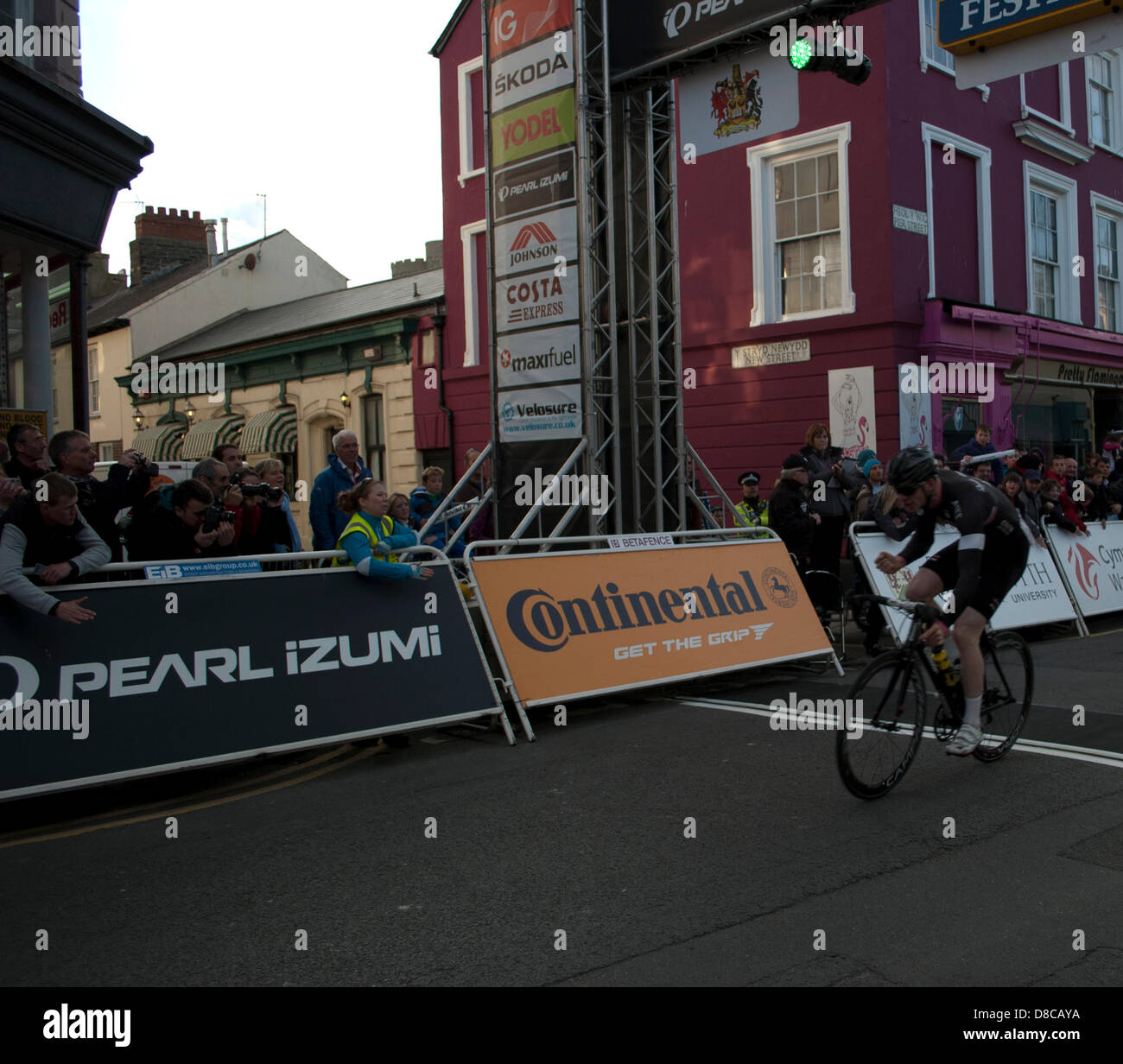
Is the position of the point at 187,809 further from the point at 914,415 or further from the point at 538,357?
the point at 914,415

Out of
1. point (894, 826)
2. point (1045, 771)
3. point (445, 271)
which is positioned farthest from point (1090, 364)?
point (894, 826)

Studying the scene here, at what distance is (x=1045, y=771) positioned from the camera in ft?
20.9

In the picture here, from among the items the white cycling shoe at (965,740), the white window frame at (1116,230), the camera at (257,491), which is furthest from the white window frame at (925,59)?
the white cycling shoe at (965,740)

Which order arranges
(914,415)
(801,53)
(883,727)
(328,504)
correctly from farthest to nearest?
1. (914,415)
2. (328,504)
3. (801,53)
4. (883,727)

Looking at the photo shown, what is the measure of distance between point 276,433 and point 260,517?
782 inches

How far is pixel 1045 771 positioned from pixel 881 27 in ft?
47.4

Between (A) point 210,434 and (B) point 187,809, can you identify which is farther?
(A) point 210,434

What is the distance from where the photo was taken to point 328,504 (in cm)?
1016

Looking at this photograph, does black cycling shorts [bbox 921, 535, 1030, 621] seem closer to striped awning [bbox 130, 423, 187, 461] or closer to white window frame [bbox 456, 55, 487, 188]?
white window frame [bbox 456, 55, 487, 188]

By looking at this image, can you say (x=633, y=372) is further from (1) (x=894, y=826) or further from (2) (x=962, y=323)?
(2) (x=962, y=323)

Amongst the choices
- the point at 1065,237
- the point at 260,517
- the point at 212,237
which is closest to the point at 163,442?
the point at 212,237

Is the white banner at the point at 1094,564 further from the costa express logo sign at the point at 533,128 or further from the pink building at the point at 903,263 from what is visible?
the costa express logo sign at the point at 533,128

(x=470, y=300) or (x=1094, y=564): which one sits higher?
(x=470, y=300)

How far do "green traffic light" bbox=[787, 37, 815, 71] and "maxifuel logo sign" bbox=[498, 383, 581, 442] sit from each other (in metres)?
3.51
